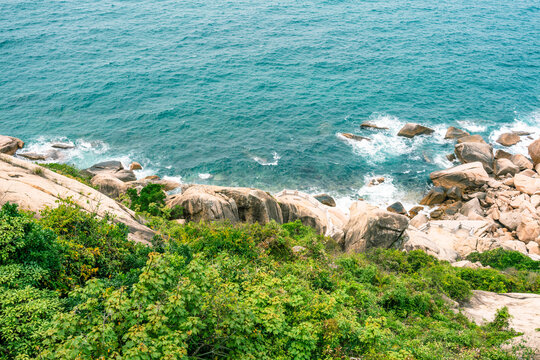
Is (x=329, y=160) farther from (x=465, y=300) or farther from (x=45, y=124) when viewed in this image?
(x=45, y=124)

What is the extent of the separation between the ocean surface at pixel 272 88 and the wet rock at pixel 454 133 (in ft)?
7.74

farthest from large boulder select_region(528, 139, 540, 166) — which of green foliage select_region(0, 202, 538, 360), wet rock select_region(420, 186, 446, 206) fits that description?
green foliage select_region(0, 202, 538, 360)

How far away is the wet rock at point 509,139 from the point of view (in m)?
55.9

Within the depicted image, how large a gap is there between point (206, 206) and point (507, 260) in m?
27.3

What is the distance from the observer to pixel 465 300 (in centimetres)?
2350

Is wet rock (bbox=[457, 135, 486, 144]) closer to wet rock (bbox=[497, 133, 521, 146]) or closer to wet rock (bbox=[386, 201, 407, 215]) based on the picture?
wet rock (bbox=[497, 133, 521, 146])

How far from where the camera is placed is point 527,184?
1801 inches

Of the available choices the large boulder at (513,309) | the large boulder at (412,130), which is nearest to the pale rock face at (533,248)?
the large boulder at (513,309)

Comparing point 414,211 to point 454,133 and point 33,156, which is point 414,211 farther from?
point 33,156

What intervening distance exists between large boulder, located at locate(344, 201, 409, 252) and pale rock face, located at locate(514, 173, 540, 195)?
24.5 m

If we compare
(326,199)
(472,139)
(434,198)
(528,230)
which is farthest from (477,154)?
(326,199)

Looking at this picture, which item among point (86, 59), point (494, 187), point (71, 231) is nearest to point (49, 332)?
point (71, 231)

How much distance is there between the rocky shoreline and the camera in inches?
1270

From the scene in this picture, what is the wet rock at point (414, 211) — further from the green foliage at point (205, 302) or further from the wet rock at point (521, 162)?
the green foliage at point (205, 302)
